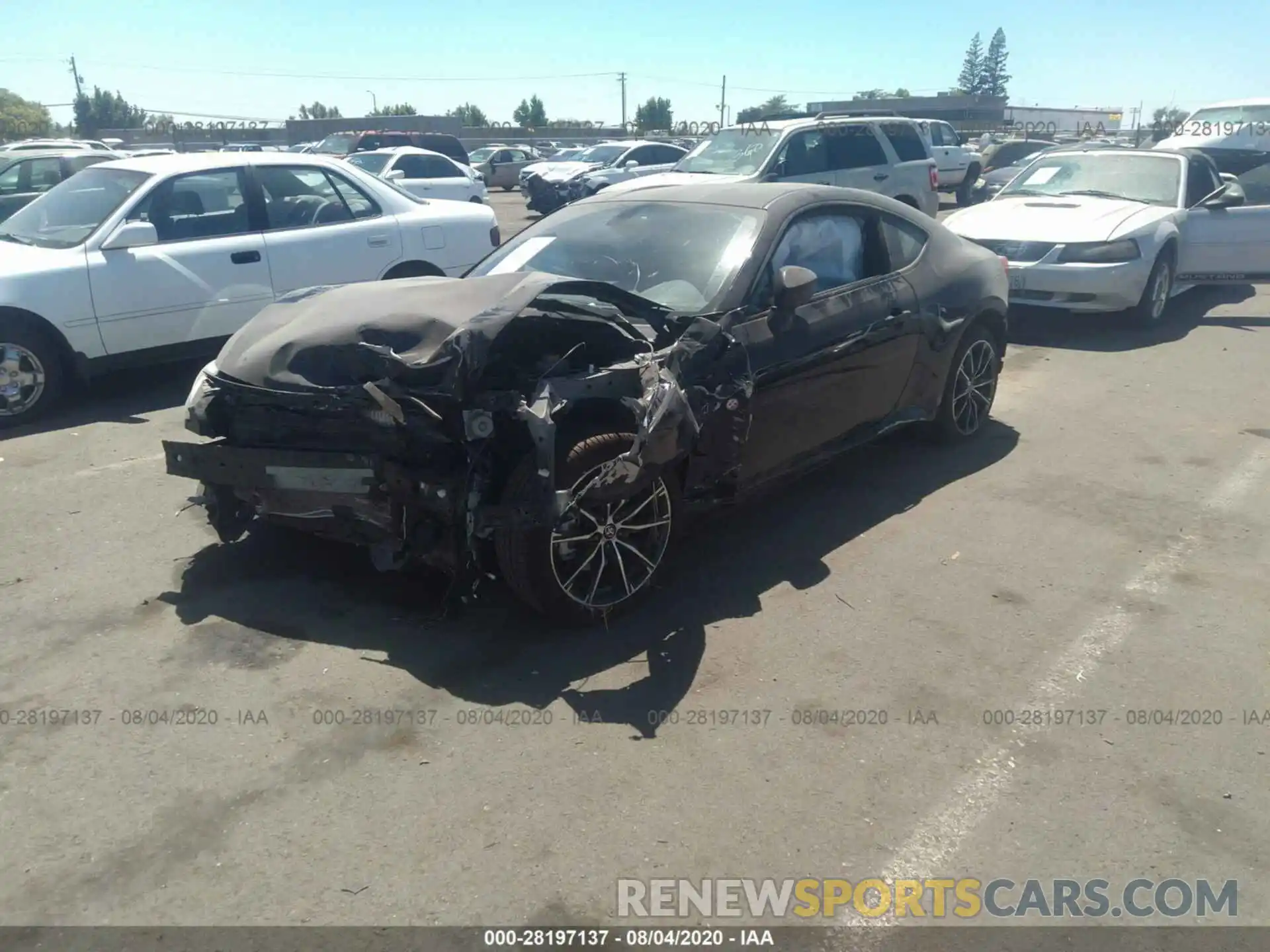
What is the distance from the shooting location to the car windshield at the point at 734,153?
1320cm

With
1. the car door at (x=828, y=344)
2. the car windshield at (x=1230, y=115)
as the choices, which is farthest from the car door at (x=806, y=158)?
the car door at (x=828, y=344)

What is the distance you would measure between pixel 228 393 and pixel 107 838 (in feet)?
6.33

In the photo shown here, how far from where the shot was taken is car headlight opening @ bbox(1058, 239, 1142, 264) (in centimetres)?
955

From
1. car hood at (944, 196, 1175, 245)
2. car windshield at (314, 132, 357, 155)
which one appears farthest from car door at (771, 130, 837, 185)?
car windshield at (314, 132, 357, 155)

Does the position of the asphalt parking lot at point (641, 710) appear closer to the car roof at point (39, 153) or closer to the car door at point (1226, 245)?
the car door at point (1226, 245)

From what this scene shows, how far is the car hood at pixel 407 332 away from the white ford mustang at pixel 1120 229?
6395mm

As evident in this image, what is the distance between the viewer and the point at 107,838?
3.01m

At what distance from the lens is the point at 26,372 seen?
6.86 m

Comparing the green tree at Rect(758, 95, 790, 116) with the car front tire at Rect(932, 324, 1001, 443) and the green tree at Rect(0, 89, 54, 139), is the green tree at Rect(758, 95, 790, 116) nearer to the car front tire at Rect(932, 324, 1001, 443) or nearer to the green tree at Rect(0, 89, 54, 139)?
the car front tire at Rect(932, 324, 1001, 443)

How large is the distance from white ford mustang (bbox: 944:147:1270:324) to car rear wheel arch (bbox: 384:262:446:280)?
202 inches

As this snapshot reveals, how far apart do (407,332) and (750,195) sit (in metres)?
2.05

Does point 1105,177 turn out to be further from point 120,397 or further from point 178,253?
point 120,397
